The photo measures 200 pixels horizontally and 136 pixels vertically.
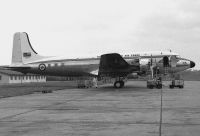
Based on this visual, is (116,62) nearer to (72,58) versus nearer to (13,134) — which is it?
(72,58)

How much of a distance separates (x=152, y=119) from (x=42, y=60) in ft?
100

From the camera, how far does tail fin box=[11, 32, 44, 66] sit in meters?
40.8

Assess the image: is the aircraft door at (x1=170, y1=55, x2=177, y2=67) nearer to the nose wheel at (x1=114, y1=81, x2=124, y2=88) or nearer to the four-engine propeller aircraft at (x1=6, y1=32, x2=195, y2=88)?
the four-engine propeller aircraft at (x1=6, y1=32, x2=195, y2=88)

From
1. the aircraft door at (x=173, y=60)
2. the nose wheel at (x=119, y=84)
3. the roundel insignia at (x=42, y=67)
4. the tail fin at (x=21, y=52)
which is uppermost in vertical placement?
the tail fin at (x=21, y=52)

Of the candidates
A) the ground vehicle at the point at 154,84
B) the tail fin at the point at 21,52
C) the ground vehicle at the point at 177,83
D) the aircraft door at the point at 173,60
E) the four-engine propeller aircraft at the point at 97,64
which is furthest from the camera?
the tail fin at the point at 21,52

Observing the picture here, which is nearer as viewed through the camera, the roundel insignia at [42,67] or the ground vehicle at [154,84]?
the ground vehicle at [154,84]

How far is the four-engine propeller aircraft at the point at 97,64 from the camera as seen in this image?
33844 millimetres

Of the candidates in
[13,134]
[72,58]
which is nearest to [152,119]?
[13,134]

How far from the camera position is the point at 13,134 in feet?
28.6

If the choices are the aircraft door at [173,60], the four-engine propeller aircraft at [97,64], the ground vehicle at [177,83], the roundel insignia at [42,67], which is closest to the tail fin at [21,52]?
the four-engine propeller aircraft at [97,64]

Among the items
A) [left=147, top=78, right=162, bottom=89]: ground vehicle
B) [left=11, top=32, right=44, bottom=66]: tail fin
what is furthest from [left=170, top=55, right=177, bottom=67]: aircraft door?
[left=11, top=32, right=44, bottom=66]: tail fin

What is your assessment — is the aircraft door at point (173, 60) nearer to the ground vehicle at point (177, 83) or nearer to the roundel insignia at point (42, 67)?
the ground vehicle at point (177, 83)

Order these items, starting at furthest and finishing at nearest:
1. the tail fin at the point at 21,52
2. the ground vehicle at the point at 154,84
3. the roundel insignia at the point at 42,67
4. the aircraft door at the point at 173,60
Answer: the tail fin at the point at 21,52 < the roundel insignia at the point at 42,67 < the aircraft door at the point at 173,60 < the ground vehicle at the point at 154,84

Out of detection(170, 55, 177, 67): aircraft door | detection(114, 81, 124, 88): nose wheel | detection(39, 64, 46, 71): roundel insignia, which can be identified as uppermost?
detection(170, 55, 177, 67): aircraft door
